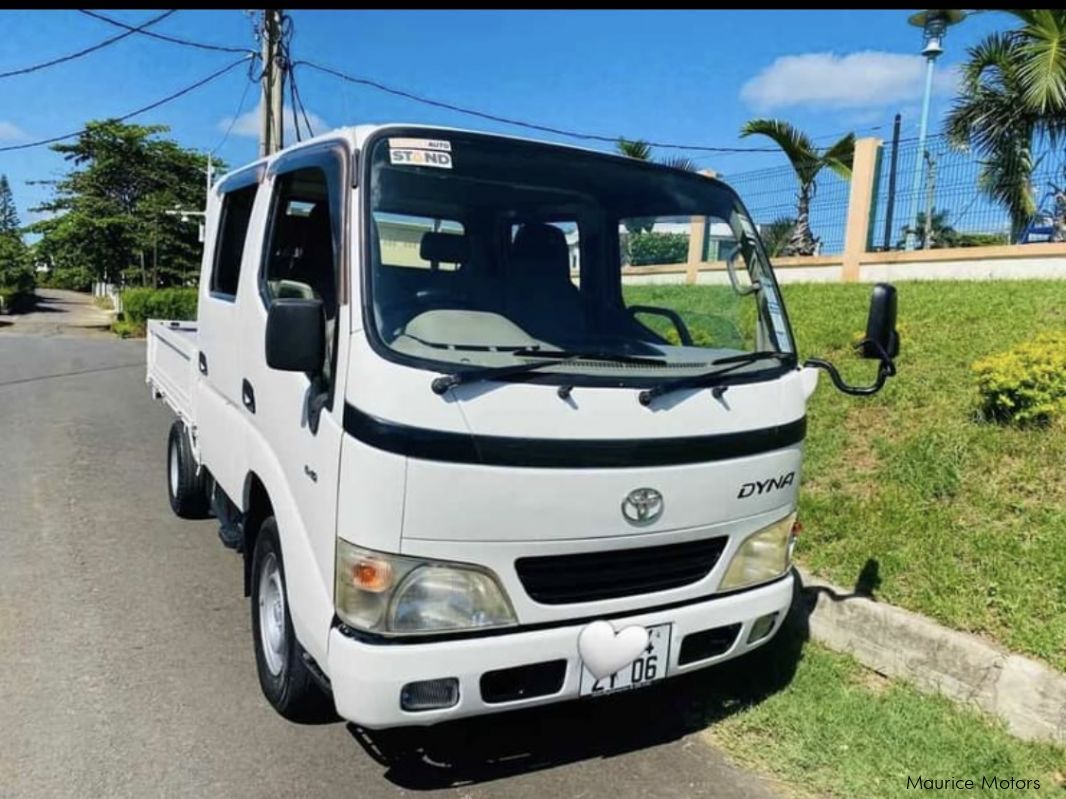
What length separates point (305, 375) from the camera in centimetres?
284

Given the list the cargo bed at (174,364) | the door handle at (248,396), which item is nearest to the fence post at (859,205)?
the cargo bed at (174,364)

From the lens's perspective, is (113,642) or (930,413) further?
(930,413)

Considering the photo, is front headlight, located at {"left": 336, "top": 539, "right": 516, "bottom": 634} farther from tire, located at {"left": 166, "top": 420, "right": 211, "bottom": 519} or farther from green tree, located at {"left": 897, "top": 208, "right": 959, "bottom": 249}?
green tree, located at {"left": 897, "top": 208, "right": 959, "bottom": 249}

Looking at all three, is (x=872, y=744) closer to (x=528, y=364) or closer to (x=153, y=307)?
(x=528, y=364)

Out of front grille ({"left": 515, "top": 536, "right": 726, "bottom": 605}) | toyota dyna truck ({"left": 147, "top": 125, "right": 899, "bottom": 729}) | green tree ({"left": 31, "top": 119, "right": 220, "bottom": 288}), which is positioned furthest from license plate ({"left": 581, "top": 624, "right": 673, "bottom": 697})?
green tree ({"left": 31, "top": 119, "right": 220, "bottom": 288})

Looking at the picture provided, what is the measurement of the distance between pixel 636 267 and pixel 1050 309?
5.39 metres

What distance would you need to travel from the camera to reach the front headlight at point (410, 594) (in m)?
2.38

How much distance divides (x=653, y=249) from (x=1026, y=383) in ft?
8.99

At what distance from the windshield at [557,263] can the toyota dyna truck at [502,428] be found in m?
0.01

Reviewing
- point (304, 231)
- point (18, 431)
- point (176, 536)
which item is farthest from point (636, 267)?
point (18, 431)

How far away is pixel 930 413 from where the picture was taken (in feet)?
18.0

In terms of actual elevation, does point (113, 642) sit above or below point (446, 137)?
below

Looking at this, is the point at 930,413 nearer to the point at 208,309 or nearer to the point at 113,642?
the point at 208,309

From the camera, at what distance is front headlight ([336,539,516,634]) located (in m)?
2.38
